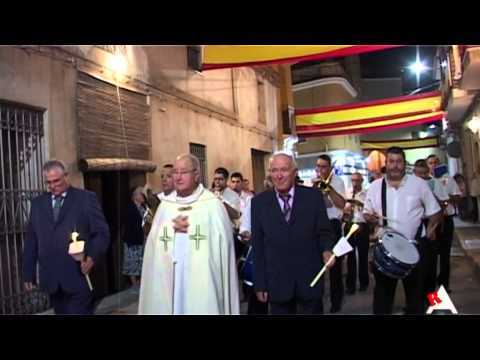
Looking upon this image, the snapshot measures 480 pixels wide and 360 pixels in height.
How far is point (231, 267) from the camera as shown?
4.54m

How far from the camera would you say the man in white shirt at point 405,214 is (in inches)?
192

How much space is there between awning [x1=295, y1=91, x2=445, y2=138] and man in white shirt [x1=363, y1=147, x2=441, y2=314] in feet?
1.55

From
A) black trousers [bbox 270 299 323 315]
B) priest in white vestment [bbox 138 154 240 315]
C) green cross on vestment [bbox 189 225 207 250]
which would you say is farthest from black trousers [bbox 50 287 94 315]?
black trousers [bbox 270 299 323 315]

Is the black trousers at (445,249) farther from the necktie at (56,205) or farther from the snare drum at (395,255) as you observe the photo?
the necktie at (56,205)

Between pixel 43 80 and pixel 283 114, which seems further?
pixel 283 114

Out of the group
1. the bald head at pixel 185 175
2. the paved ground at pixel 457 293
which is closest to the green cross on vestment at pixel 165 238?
the bald head at pixel 185 175

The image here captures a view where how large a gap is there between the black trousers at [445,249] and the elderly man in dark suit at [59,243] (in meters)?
2.95

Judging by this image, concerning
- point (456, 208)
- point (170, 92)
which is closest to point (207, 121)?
point (170, 92)

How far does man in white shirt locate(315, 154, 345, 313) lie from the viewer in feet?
17.5

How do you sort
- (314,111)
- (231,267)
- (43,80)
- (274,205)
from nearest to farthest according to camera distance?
(274,205), (231,267), (43,80), (314,111)

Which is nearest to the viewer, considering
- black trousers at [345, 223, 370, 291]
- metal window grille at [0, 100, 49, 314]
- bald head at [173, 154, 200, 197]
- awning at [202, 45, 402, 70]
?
bald head at [173, 154, 200, 197]

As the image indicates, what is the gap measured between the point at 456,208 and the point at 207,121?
238 centimetres

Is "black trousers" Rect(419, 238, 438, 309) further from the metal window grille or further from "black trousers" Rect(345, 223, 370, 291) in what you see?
the metal window grille
